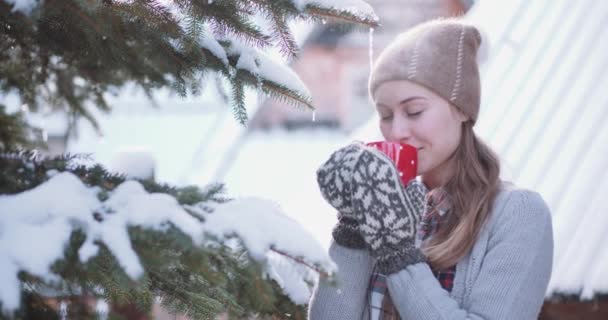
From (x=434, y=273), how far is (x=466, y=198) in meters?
0.20

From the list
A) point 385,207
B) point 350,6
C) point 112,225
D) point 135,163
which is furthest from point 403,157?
point 112,225

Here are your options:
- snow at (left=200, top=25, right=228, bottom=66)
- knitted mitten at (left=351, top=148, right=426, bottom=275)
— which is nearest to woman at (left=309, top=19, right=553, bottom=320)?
knitted mitten at (left=351, top=148, right=426, bottom=275)

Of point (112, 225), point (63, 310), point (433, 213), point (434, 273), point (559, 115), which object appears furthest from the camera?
point (559, 115)

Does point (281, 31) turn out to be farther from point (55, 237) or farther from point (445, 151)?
point (55, 237)

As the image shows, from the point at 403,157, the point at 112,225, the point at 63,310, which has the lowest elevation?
the point at 63,310

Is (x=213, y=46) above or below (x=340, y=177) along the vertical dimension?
above

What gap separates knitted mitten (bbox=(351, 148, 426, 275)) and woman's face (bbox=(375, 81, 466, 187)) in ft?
0.93

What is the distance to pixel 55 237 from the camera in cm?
85

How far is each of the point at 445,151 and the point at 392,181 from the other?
0.39 meters

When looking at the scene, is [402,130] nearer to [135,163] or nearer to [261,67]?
[261,67]

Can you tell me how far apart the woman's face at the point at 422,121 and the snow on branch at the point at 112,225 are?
0.69m

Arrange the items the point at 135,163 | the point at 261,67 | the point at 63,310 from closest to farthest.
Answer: the point at 63,310, the point at 135,163, the point at 261,67

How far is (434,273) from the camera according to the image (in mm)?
1521

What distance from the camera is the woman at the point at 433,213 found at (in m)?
1.33
